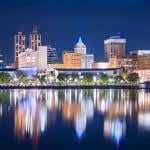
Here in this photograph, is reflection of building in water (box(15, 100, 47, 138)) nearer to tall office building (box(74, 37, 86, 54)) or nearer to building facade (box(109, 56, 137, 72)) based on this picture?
building facade (box(109, 56, 137, 72))

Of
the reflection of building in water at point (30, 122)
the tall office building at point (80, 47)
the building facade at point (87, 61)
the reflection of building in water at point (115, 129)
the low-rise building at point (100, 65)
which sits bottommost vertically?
the reflection of building in water at point (115, 129)

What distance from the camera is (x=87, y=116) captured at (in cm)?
2352

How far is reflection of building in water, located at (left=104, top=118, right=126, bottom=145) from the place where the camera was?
1638cm

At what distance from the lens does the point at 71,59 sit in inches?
5340

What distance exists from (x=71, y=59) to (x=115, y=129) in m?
118

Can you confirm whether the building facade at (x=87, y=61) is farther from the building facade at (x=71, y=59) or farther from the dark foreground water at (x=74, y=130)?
the dark foreground water at (x=74, y=130)

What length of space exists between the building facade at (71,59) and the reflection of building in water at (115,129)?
113 meters

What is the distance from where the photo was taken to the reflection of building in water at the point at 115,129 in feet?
53.7

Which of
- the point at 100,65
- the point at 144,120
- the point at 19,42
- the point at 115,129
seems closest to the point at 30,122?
the point at 115,129

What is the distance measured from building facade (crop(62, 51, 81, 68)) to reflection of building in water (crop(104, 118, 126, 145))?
112562 mm

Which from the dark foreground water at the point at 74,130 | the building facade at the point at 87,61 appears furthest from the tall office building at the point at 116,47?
the dark foreground water at the point at 74,130

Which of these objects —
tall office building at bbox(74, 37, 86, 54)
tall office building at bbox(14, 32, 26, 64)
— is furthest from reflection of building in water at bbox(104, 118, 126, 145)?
tall office building at bbox(74, 37, 86, 54)

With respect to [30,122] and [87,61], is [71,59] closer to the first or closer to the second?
[87,61]

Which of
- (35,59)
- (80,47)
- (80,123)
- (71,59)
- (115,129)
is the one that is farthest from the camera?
(80,47)
